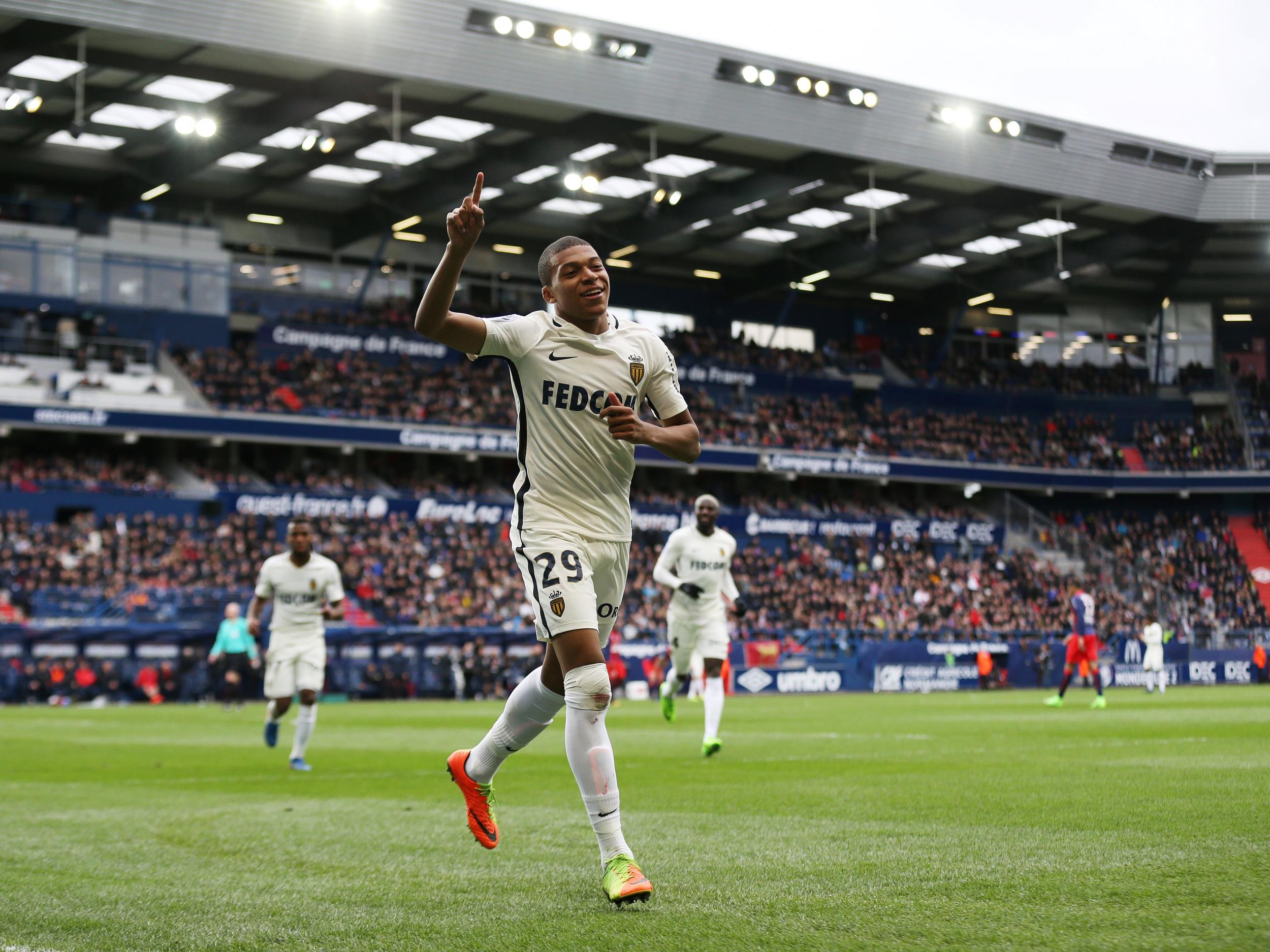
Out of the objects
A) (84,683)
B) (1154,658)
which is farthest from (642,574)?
(84,683)

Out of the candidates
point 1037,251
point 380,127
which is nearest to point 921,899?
point 380,127

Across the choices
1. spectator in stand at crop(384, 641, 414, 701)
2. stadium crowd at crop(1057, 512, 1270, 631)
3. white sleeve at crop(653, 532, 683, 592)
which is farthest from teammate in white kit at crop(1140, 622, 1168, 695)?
white sleeve at crop(653, 532, 683, 592)

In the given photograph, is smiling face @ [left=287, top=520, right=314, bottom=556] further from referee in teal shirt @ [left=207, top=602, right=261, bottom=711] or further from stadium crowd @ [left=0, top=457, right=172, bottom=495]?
stadium crowd @ [left=0, top=457, right=172, bottom=495]

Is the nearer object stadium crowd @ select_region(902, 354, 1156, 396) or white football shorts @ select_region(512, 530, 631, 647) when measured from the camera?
white football shorts @ select_region(512, 530, 631, 647)

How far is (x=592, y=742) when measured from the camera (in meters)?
5.66

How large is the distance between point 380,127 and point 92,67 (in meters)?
8.01

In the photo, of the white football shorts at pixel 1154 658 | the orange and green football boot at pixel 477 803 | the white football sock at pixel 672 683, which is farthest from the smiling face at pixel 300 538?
the white football shorts at pixel 1154 658

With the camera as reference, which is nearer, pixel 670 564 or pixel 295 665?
pixel 295 665

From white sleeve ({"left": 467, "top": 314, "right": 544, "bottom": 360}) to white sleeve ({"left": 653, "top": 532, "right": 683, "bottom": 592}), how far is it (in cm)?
911

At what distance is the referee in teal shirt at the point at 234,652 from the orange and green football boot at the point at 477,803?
2078 centimetres

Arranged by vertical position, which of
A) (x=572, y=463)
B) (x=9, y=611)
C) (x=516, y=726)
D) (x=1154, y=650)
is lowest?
(x=1154, y=650)

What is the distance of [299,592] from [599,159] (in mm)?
31212

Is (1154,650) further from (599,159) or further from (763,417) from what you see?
(763,417)

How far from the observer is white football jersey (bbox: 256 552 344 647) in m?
13.8
